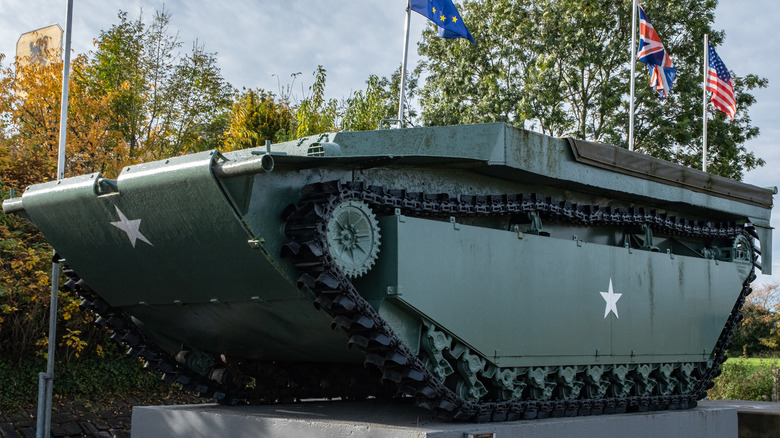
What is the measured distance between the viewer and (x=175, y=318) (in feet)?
27.7

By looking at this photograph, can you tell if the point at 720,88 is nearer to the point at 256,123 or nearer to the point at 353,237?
the point at 256,123

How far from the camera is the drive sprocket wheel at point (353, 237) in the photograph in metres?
6.88

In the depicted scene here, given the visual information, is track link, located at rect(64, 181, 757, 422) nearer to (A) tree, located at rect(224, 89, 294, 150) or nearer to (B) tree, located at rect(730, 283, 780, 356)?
(A) tree, located at rect(224, 89, 294, 150)

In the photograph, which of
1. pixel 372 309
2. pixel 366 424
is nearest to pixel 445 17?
pixel 372 309

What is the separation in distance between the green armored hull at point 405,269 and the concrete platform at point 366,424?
0.31m

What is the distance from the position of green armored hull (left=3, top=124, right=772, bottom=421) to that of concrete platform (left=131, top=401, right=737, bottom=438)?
1.02ft

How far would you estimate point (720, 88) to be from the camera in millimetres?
18781

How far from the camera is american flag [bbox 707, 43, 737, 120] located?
61.1ft

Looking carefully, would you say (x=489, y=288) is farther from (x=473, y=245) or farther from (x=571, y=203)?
(x=571, y=203)

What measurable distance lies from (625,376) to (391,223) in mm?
4184

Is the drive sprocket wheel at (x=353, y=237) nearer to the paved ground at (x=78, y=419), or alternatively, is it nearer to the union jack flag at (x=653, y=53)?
the paved ground at (x=78, y=419)

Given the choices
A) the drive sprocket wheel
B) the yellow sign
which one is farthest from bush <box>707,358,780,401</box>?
the yellow sign

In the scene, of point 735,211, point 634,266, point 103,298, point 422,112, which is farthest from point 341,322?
point 422,112

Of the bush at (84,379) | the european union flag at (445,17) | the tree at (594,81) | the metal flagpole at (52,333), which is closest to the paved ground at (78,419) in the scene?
the bush at (84,379)
